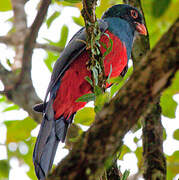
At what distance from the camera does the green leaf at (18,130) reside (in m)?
3.00

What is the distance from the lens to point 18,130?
9.83ft

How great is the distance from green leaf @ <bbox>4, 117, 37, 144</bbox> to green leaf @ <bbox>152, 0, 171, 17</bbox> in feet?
7.67

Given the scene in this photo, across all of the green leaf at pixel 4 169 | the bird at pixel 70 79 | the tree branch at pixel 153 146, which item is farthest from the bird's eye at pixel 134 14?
the green leaf at pixel 4 169

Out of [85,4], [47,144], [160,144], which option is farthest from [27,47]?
[160,144]

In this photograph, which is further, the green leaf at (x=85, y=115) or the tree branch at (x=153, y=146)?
the green leaf at (x=85, y=115)

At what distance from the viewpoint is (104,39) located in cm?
301

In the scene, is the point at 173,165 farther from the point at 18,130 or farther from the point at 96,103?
the point at 18,130

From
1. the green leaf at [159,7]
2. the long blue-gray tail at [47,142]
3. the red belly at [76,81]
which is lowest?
the long blue-gray tail at [47,142]

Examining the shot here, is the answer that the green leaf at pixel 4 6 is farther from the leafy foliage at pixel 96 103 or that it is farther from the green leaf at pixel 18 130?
the green leaf at pixel 18 130

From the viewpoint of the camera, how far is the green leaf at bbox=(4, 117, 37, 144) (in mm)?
3000

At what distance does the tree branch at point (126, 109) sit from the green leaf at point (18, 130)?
84.1 inches

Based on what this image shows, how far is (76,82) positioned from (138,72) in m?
2.27

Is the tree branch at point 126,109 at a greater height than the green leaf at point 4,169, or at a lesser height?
greater

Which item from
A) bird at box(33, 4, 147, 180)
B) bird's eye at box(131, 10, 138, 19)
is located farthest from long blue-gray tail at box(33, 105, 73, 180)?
bird's eye at box(131, 10, 138, 19)
